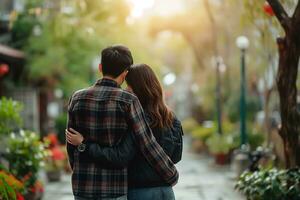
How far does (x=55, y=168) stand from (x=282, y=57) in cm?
1072

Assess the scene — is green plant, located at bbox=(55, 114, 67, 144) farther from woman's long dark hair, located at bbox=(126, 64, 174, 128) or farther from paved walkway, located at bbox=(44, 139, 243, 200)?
woman's long dark hair, located at bbox=(126, 64, 174, 128)

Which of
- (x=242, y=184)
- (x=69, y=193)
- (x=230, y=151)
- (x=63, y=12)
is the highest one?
(x=63, y=12)

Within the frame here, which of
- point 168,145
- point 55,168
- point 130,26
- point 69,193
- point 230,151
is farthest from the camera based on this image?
point 130,26

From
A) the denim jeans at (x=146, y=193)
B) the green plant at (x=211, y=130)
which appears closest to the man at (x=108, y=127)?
the denim jeans at (x=146, y=193)

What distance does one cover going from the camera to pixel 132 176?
456 cm

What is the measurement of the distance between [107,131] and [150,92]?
1.62 feet

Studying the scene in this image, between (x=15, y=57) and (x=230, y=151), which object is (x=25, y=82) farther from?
(x=230, y=151)

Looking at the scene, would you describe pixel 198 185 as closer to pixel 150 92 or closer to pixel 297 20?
pixel 297 20

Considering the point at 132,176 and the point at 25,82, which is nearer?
the point at 132,176

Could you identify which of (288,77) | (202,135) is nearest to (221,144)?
(202,135)

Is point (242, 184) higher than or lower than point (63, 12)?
lower

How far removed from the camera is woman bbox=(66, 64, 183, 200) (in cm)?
439

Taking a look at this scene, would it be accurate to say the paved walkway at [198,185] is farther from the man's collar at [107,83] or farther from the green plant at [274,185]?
the man's collar at [107,83]

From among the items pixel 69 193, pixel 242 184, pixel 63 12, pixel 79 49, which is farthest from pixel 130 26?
pixel 242 184
